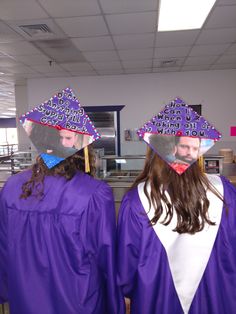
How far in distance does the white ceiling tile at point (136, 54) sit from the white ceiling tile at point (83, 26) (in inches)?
33.6

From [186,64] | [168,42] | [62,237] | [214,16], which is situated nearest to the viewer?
[62,237]

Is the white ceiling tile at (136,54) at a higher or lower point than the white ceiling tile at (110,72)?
lower

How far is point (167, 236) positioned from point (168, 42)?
3.41 m

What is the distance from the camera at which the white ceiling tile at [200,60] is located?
15.1ft

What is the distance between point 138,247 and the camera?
1069 mm

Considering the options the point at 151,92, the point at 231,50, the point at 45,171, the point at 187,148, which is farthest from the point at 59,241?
the point at 151,92

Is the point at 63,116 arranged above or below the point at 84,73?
below

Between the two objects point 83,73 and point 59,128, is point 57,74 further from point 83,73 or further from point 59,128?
point 59,128

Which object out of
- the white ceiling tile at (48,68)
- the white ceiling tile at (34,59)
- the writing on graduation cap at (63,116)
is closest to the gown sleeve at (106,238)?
the writing on graduation cap at (63,116)

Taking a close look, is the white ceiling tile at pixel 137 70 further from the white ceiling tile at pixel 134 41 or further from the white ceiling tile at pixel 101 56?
the white ceiling tile at pixel 134 41

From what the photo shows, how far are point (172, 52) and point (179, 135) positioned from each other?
3.64m

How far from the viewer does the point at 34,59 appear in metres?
4.48

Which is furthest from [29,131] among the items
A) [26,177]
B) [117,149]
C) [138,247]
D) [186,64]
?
[117,149]

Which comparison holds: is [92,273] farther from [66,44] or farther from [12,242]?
[66,44]
